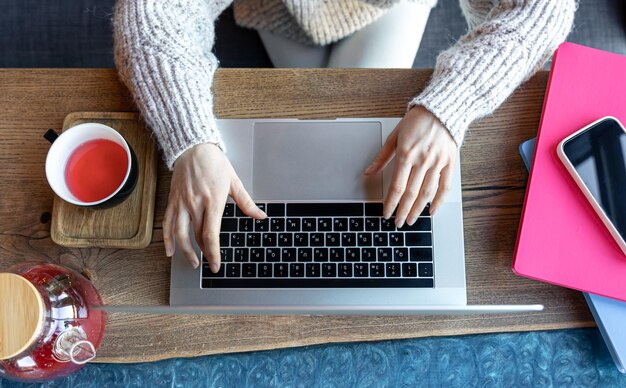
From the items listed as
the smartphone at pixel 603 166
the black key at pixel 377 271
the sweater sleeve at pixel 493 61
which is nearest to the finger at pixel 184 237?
the black key at pixel 377 271

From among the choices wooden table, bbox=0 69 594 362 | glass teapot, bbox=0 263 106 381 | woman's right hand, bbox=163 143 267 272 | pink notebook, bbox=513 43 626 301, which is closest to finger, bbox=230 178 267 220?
woman's right hand, bbox=163 143 267 272

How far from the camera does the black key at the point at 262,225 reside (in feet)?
2.00

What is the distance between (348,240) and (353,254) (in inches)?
0.7

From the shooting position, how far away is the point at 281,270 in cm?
60

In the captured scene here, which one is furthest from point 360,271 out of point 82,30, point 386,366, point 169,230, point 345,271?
point 82,30

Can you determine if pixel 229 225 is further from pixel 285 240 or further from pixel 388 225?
pixel 388 225

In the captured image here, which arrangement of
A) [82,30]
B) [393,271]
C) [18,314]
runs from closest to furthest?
[18,314]
[393,271]
[82,30]

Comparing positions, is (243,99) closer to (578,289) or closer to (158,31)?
(158,31)

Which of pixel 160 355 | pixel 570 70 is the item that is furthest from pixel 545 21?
pixel 160 355

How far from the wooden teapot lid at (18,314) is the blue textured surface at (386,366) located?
14 cm

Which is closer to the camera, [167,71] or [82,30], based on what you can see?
[167,71]

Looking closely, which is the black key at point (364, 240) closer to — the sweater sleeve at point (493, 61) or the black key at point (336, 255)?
the black key at point (336, 255)

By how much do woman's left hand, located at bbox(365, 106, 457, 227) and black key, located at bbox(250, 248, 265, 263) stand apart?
0.16 m

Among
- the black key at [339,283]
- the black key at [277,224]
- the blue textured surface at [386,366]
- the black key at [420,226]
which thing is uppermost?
the black key at [277,224]
